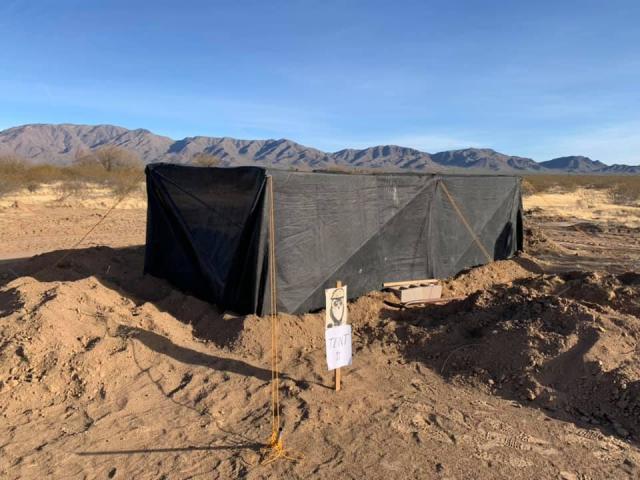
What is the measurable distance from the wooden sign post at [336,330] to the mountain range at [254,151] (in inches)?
5587

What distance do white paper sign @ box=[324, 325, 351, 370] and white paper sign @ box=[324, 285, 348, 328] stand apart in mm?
69

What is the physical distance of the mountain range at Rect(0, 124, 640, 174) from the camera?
14950 cm

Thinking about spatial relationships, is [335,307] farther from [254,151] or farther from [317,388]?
[254,151]

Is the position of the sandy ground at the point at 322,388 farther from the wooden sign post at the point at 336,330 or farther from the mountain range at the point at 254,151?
the mountain range at the point at 254,151

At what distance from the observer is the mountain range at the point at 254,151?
490 feet

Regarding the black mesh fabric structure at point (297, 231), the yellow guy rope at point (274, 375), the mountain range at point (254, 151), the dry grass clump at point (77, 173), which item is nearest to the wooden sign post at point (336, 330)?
the yellow guy rope at point (274, 375)

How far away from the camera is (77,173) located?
3531 centimetres

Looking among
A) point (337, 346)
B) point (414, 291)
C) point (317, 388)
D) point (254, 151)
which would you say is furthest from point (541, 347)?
point (254, 151)

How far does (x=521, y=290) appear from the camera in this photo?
6.54m

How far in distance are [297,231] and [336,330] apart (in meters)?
2.10

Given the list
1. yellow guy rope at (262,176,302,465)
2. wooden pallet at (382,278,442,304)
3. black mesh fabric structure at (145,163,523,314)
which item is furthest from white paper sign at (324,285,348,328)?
wooden pallet at (382,278,442,304)

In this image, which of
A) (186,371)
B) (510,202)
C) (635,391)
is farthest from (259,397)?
(510,202)

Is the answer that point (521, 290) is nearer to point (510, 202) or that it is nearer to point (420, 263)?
point (420, 263)

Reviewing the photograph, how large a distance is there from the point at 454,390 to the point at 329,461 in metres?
1.67
